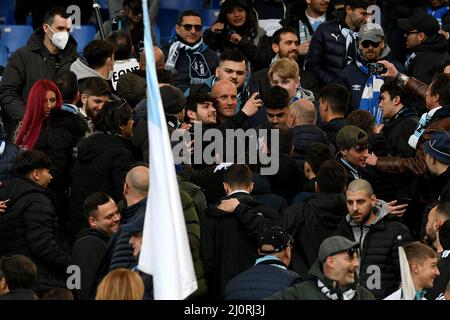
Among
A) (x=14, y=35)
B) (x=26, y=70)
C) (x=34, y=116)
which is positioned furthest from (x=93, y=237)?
(x=14, y=35)

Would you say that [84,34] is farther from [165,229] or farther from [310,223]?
[165,229]

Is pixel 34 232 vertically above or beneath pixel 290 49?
beneath

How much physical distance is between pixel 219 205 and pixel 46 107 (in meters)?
1.89

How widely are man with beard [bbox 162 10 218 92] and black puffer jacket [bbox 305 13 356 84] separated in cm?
91

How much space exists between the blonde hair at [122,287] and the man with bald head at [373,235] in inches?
91.4

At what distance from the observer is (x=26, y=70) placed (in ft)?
46.2

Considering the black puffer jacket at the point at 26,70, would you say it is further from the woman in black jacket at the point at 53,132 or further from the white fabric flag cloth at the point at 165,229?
the white fabric flag cloth at the point at 165,229

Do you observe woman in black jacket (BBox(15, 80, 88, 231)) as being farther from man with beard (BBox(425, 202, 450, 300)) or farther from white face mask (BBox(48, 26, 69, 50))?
man with beard (BBox(425, 202, 450, 300))

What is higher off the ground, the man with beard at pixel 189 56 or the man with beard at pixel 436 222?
the man with beard at pixel 189 56

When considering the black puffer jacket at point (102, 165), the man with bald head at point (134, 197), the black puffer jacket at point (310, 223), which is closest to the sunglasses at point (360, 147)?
the black puffer jacket at point (310, 223)

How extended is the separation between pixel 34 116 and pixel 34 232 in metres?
1.43

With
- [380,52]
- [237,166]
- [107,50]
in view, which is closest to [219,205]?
[237,166]

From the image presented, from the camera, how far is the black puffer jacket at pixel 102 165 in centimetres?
1208
